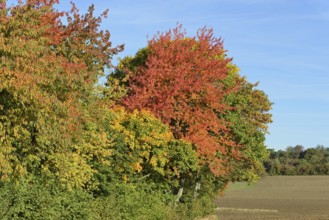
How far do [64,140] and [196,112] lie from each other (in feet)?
64.6

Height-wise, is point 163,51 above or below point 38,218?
above

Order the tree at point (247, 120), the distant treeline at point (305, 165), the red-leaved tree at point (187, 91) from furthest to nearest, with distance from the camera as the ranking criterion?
1. the distant treeline at point (305, 165)
2. the tree at point (247, 120)
3. the red-leaved tree at point (187, 91)

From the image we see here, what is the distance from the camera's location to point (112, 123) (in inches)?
1254

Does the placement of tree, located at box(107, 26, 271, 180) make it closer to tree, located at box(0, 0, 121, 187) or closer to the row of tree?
the row of tree

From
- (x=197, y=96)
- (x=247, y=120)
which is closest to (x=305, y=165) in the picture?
(x=247, y=120)

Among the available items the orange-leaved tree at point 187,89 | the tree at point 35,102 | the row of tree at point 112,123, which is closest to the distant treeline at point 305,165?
A: the row of tree at point 112,123

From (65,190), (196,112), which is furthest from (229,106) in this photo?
(65,190)

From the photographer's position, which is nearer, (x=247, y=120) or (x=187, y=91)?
(x=187, y=91)

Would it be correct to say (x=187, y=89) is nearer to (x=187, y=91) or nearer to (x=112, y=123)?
(x=187, y=91)

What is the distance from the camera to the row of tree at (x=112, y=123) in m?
18.8

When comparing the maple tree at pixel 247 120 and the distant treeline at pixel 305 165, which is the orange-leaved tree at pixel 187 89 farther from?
the distant treeline at pixel 305 165

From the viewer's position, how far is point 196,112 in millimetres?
39094

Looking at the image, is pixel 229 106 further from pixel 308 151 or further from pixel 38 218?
pixel 308 151

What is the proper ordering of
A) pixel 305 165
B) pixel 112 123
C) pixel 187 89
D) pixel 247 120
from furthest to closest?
pixel 305 165, pixel 247 120, pixel 187 89, pixel 112 123
